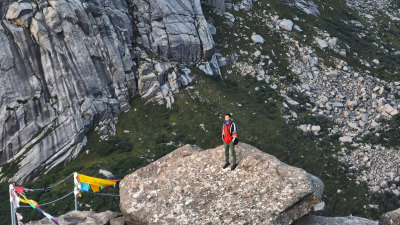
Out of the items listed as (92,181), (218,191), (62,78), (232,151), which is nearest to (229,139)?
(232,151)

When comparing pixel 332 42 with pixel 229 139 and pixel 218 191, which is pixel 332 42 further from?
pixel 218 191

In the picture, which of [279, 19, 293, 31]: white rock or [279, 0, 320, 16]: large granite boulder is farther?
[279, 0, 320, 16]: large granite boulder

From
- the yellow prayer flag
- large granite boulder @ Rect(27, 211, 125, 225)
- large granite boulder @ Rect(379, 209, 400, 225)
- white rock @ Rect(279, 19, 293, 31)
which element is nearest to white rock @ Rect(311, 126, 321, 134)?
white rock @ Rect(279, 19, 293, 31)

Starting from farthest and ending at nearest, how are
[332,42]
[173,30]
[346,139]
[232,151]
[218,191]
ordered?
[332,42]
[173,30]
[346,139]
[232,151]
[218,191]

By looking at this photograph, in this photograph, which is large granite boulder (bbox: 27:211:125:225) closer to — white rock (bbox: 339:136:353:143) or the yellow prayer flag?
the yellow prayer flag

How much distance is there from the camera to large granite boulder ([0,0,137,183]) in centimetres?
3975

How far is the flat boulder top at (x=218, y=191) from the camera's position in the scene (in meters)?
15.4

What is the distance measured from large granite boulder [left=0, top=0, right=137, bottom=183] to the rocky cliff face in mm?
99

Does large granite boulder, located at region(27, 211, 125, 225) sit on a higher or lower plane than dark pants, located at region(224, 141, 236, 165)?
lower

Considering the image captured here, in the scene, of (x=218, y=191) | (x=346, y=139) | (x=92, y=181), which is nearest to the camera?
(x=218, y=191)

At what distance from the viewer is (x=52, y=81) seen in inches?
1657

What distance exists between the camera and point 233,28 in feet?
198

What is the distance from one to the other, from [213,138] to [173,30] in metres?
18.3

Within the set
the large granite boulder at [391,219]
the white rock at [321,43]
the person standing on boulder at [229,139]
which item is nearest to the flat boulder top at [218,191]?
the person standing on boulder at [229,139]
